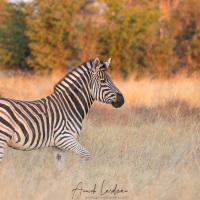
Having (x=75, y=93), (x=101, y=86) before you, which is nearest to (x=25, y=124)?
(x=75, y=93)

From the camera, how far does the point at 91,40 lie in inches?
914

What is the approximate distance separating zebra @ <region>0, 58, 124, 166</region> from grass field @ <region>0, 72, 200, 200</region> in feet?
1.05

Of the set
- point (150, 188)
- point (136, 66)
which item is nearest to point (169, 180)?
point (150, 188)

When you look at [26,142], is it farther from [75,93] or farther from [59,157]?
[75,93]

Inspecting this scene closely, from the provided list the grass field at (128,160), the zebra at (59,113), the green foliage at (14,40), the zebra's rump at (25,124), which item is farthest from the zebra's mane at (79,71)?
the green foliage at (14,40)

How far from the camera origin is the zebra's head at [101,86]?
7.26 m

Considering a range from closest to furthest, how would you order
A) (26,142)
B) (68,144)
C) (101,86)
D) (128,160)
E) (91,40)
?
(26,142) → (68,144) → (101,86) → (128,160) → (91,40)

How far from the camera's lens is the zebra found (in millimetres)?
6414

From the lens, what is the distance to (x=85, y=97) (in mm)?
7238

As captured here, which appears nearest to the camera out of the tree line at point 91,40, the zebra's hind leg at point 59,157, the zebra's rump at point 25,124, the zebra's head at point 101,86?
the zebra's rump at point 25,124

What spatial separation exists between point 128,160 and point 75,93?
111 cm

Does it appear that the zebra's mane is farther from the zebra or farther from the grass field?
the grass field

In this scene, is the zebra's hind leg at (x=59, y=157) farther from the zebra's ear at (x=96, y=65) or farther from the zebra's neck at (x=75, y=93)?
the zebra's ear at (x=96, y=65)

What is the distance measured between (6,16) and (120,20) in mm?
5046
